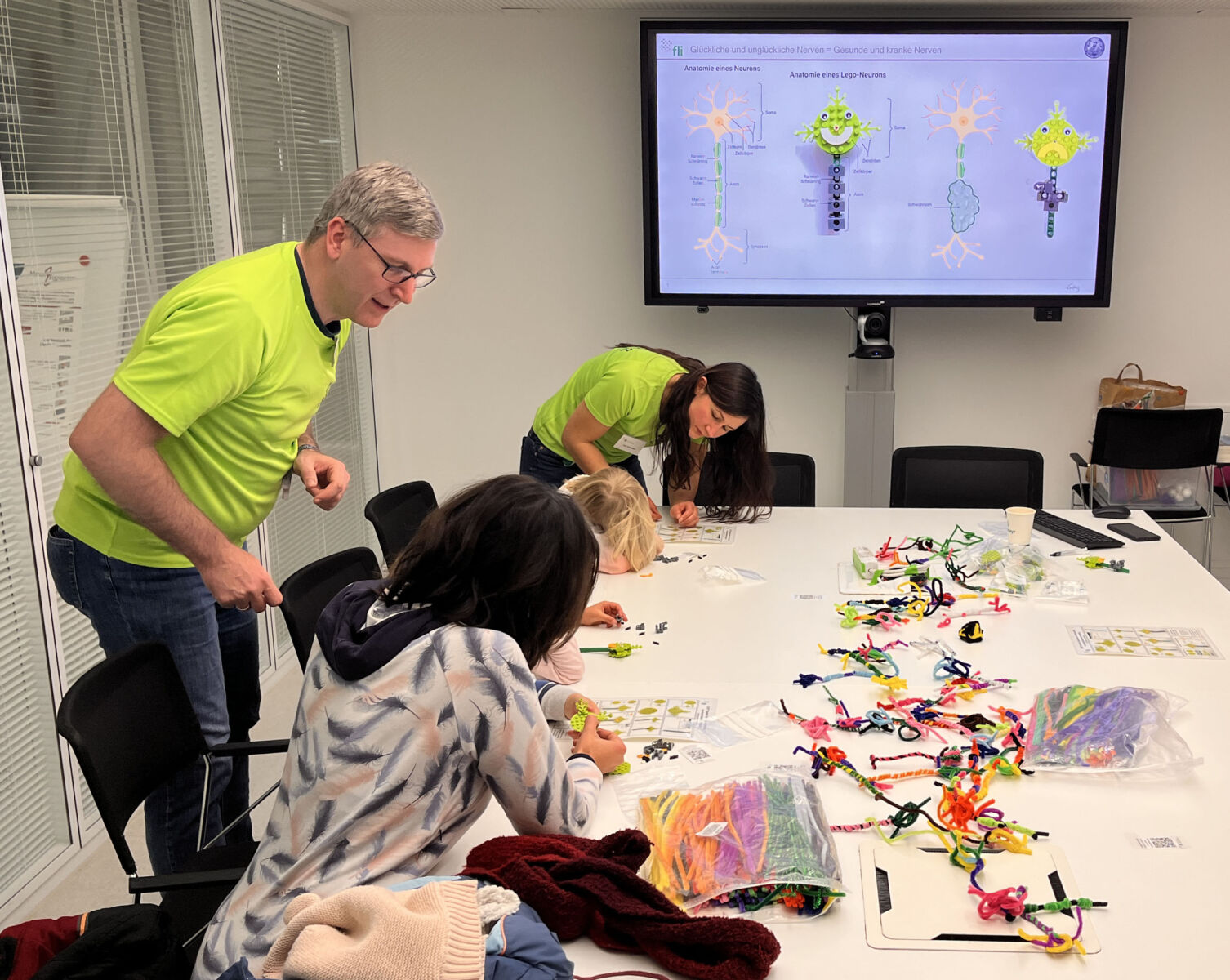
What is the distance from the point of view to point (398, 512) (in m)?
3.22

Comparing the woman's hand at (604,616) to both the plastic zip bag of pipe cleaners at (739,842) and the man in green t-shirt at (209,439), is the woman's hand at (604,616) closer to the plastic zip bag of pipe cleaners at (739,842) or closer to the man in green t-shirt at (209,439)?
the man in green t-shirt at (209,439)

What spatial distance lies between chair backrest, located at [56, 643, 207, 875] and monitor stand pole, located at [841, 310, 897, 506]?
360 cm

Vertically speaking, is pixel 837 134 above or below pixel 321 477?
above

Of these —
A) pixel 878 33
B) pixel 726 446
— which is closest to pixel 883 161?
pixel 878 33

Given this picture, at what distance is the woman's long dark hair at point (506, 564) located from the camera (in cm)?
150

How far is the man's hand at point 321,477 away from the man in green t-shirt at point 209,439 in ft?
0.04

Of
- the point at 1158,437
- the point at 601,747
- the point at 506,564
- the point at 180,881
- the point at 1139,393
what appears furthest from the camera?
the point at 1139,393

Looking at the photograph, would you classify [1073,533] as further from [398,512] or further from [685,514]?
[398,512]

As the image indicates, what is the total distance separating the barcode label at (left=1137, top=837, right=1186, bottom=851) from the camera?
1.60 m

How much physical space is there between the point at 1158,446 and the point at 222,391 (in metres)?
3.64

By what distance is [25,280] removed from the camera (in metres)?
2.78

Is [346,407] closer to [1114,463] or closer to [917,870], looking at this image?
[1114,463]

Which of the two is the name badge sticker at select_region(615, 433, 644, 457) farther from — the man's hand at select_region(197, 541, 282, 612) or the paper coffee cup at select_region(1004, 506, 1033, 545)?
the man's hand at select_region(197, 541, 282, 612)

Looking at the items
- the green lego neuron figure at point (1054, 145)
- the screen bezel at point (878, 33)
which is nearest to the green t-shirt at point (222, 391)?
the screen bezel at point (878, 33)
